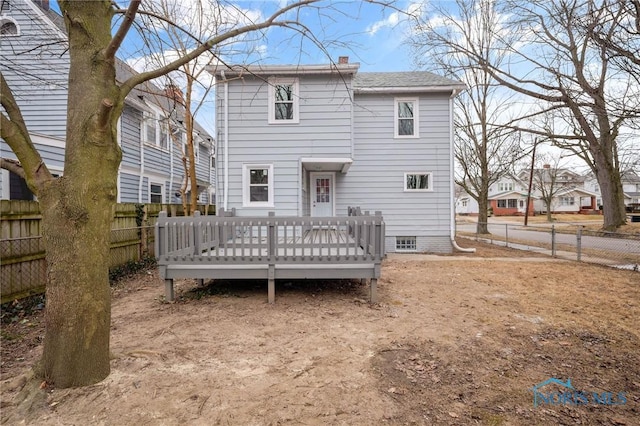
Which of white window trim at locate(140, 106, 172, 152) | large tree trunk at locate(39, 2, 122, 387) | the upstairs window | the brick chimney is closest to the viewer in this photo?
large tree trunk at locate(39, 2, 122, 387)

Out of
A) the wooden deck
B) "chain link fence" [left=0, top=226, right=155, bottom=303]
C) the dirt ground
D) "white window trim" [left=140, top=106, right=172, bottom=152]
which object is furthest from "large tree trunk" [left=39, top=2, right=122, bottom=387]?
"white window trim" [left=140, top=106, right=172, bottom=152]

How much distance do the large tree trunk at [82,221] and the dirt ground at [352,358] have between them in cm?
29

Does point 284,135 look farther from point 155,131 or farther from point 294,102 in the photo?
point 155,131

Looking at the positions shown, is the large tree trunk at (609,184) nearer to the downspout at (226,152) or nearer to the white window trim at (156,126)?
the downspout at (226,152)

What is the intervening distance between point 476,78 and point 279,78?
13726 millimetres

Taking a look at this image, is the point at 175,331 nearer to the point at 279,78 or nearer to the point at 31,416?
the point at 31,416

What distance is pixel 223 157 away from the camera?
31.3 feet

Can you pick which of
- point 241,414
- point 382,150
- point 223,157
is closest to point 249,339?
point 241,414

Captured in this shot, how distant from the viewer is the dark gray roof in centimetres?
1068

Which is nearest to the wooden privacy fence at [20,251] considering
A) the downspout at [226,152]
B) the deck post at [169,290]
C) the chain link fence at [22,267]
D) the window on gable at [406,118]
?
the chain link fence at [22,267]

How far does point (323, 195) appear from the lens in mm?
11016

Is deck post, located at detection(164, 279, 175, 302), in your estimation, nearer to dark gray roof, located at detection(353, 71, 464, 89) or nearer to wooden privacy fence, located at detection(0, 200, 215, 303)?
wooden privacy fence, located at detection(0, 200, 215, 303)

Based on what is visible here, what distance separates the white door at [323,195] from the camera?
1091 centimetres

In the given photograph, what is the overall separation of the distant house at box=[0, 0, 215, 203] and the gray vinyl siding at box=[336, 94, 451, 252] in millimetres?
5781
